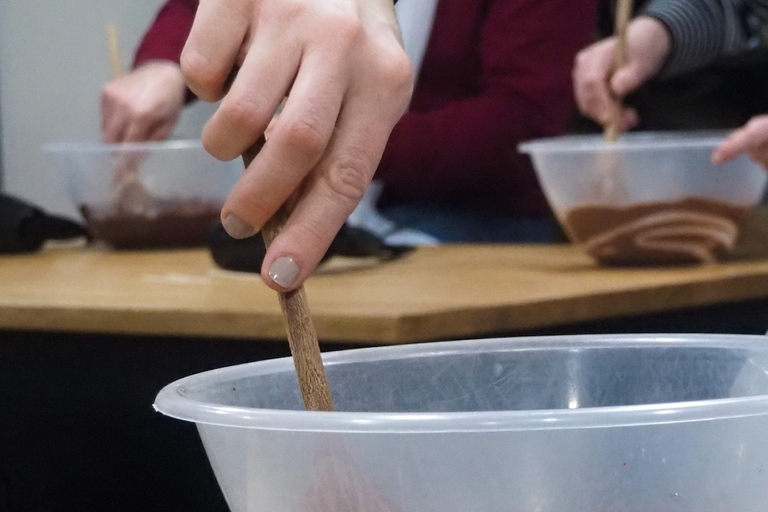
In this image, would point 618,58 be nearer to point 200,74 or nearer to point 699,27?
point 699,27

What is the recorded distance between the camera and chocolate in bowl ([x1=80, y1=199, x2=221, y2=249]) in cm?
102

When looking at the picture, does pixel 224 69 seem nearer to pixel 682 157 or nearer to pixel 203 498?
pixel 203 498

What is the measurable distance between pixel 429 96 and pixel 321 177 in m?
0.94

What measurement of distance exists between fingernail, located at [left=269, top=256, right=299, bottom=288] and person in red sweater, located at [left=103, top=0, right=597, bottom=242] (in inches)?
33.1

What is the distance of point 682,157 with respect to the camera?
0.86m

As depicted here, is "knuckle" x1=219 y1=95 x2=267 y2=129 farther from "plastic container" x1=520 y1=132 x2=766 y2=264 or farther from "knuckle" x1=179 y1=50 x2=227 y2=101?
"plastic container" x1=520 y1=132 x2=766 y2=264

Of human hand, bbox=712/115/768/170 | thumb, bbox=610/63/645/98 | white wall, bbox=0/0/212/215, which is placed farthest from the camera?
white wall, bbox=0/0/212/215

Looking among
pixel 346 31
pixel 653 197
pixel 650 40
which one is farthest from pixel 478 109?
pixel 346 31

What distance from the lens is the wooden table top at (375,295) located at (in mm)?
623

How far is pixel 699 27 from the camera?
103 centimetres

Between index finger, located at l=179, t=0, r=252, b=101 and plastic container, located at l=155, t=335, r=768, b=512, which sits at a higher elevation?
index finger, located at l=179, t=0, r=252, b=101

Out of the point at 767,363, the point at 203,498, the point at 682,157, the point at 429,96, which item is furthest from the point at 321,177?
the point at 429,96

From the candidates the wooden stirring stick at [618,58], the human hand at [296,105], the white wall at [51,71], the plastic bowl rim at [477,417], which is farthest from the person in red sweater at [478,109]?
the plastic bowl rim at [477,417]

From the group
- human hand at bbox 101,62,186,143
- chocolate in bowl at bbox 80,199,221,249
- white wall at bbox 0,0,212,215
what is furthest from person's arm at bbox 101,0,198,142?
white wall at bbox 0,0,212,215
